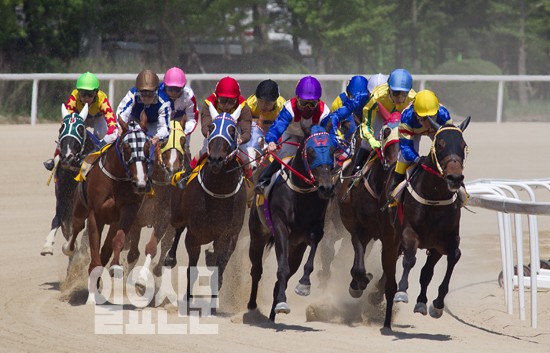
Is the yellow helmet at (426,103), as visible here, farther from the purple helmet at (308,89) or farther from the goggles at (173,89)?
the goggles at (173,89)

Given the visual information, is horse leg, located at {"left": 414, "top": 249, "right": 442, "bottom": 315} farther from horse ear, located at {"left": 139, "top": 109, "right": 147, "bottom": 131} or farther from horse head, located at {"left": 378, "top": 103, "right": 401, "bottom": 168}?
horse ear, located at {"left": 139, "top": 109, "right": 147, "bottom": 131}

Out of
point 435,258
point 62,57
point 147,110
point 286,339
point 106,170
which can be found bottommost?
point 286,339

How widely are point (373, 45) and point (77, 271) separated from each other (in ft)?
74.7

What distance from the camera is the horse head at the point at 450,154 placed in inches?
304

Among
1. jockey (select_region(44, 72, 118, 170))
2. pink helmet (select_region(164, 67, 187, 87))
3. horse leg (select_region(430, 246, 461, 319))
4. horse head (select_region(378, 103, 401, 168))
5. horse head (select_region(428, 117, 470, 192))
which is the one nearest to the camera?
horse head (select_region(428, 117, 470, 192))

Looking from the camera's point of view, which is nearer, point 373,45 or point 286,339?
point 286,339

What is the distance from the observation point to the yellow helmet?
830 cm

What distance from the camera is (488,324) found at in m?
9.15

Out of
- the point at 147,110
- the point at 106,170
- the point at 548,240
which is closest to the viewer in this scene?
the point at 106,170

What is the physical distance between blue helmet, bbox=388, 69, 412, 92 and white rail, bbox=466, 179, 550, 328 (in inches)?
43.6

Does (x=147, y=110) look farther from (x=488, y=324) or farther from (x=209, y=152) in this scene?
(x=488, y=324)

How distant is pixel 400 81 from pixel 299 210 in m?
1.44

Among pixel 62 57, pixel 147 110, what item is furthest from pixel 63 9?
pixel 147 110

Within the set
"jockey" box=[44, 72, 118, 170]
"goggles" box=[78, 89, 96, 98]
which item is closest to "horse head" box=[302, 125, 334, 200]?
"jockey" box=[44, 72, 118, 170]
